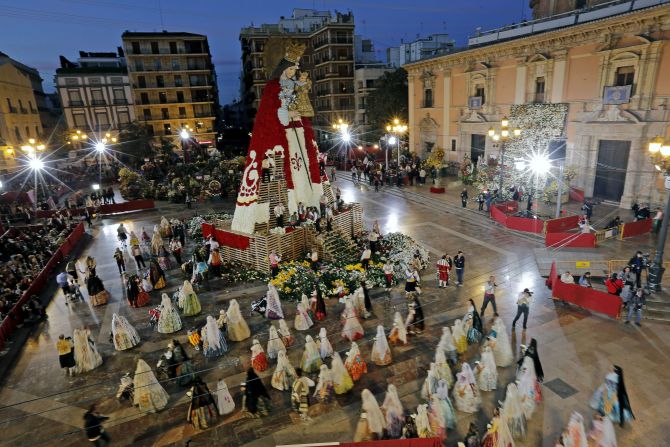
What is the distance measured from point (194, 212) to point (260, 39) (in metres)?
38.7

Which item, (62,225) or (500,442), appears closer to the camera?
(500,442)

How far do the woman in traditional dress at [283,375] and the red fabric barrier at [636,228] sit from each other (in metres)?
15.3

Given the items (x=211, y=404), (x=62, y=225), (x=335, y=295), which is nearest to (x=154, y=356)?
(x=211, y=404)

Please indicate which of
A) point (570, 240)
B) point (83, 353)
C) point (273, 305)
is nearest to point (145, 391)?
point (83, 353)

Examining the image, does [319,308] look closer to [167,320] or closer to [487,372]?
[167,320]

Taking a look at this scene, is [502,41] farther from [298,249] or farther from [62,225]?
[62,225]

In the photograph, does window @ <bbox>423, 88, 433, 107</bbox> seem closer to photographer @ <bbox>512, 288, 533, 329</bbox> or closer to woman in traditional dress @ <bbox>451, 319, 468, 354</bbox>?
photographer @ <bbox>512, 288, 533, 329</bbox>

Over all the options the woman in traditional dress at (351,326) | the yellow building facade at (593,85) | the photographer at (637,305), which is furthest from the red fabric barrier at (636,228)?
the woman in traditional dress at (351,326)

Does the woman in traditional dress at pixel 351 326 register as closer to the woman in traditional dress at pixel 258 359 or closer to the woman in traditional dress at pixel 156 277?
the woman in traditional dress at pixel 258 359

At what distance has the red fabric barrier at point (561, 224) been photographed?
18.0 metres

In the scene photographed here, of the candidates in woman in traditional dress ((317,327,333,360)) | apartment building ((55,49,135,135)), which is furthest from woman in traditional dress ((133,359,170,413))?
apartment building ((55,49,135,135))

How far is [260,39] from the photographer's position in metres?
56.1

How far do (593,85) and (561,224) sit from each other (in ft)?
32.3

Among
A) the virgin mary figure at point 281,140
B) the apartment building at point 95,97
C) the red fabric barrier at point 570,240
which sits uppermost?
the apartment building at point 95,97
